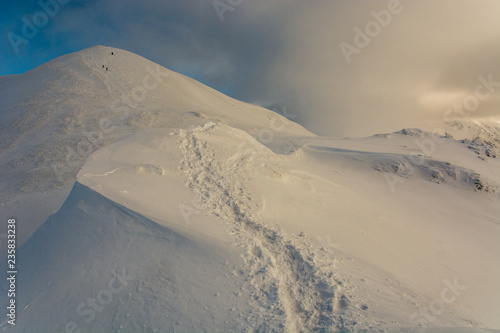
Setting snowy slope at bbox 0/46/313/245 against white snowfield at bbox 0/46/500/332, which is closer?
white snowfield at bbox 0/46/500/332

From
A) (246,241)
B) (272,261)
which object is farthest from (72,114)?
(272,261)

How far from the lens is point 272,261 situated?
12.9 feet

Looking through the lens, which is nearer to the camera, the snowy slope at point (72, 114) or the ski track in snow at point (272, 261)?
the ski track in snow at point (272, 261)

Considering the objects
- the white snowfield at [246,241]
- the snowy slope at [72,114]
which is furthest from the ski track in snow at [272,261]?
the snowy slope at [72,114]

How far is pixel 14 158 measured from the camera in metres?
10.5

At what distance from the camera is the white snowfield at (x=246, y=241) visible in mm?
3359

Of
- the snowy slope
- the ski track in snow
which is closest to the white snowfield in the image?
the ski track in snow

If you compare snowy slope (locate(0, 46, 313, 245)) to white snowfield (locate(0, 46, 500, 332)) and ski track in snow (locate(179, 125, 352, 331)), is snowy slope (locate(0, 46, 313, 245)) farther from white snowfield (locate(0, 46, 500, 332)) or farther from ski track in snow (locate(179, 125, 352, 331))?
ski track in snow (locate(179, 125, 352, 331))

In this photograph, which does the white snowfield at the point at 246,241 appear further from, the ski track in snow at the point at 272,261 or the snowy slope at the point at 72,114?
the snowy slope at the point at 72,114

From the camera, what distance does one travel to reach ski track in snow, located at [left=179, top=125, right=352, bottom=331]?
329 centimetres

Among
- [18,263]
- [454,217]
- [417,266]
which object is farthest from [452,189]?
[18,263]

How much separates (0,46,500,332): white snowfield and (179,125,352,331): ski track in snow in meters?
0.02

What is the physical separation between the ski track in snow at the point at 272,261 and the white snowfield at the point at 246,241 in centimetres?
2

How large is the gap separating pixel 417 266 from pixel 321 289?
78.1 inches
